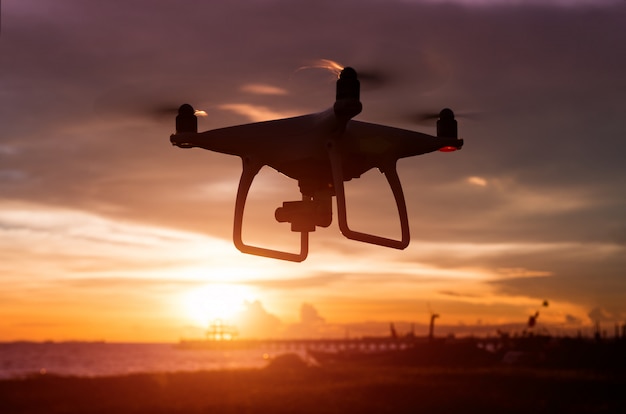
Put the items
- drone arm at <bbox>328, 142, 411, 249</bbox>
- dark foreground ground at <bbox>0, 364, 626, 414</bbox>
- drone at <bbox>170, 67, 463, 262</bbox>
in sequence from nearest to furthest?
drone arm at <bbox>328, 142, 411, 249</bbox>
drone at <bbox>170, 67, 463, 262</bbox>
dark foreground ground at <bbox>0, 364, 626, 414</bbox>

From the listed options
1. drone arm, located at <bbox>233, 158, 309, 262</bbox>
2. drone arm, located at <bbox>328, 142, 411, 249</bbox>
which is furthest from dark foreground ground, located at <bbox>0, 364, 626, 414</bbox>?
drone arm, located at <bbox>328, 142, 411, 249</bbox>

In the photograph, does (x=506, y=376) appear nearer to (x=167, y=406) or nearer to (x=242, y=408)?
(x=242, y=408)

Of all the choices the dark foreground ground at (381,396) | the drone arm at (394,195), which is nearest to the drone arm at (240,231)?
the drone arm at (394,195)

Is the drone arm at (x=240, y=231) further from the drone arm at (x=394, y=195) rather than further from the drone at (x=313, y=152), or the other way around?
the drone arm at (x=394, y=195)

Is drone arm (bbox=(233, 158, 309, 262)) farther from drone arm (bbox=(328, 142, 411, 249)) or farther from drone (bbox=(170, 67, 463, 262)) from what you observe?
drone arm (bbox=(328, 142, 411, 249))

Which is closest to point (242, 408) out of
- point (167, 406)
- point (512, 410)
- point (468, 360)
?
point (167, 406)

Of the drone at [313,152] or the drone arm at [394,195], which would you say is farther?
the drone at [313,152]
